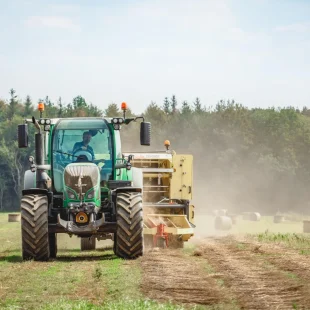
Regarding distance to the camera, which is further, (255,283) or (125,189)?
(125,189)

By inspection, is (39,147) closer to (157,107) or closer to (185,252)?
(185,252)

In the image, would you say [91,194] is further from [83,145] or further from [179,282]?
[179,282]

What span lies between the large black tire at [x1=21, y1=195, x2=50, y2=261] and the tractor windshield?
1176 mm

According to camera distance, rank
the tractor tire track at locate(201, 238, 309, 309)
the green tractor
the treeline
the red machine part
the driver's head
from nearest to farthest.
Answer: the tractor tire track at locate(201, 238, 309, 309) → the green tractor → the driver's head → the red machine part → the treeline

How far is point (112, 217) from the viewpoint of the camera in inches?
700

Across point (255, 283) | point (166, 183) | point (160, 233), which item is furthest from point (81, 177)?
point (166, 183)

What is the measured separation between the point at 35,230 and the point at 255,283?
5.78 metres

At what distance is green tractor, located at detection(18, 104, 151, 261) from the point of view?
1719cm

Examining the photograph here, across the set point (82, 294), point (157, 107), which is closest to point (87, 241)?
point (82, 294)

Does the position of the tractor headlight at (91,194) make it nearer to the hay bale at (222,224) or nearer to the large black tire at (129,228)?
the large black tire at (129,228)

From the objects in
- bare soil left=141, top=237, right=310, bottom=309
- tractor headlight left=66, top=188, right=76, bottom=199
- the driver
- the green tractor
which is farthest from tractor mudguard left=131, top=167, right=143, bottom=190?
tractor headlight left=66, top=188, right=76, bottom=199

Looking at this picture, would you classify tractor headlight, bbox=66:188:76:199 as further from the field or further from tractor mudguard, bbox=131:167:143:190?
tractor mudguard, bbox=131:167:143:190

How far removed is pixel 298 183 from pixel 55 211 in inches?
2763

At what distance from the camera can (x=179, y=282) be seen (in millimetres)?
13133
